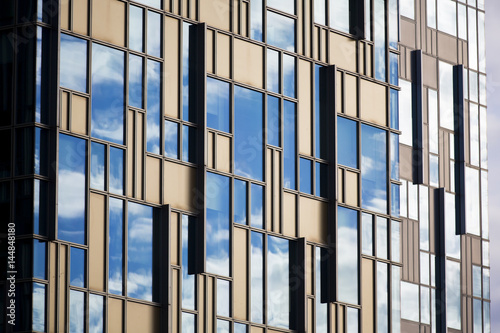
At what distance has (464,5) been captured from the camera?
52.5m

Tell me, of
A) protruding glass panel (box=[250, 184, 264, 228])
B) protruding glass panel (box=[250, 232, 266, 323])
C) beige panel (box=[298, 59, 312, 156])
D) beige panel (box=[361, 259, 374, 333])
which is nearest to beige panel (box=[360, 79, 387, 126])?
beige panel (box=[298, 59, 312, 156])

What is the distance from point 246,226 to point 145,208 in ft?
11.9

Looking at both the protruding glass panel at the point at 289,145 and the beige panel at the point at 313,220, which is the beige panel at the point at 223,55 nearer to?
the protruding glass panel at the point at 289,145

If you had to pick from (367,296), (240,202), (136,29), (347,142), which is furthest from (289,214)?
(136,29)

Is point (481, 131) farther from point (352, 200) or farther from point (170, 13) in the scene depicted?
point (170, 13)

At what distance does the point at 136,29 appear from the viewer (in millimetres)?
34125

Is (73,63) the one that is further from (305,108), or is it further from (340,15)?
(340,15)

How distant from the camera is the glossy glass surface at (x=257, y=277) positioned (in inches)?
1405

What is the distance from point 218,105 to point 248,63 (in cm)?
187

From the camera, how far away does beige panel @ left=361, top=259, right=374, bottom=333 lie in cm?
3878

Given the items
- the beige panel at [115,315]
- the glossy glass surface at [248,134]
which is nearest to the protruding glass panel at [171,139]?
the glossy glass surface at [248,134]

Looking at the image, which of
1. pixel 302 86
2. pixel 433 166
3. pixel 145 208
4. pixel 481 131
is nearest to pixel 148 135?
pixel 145 208

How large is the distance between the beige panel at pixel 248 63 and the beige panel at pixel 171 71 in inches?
86.8

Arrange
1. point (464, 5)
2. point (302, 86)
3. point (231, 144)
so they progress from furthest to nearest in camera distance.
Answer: point (464, 5)
point (302, 86)
point (231, 144)
